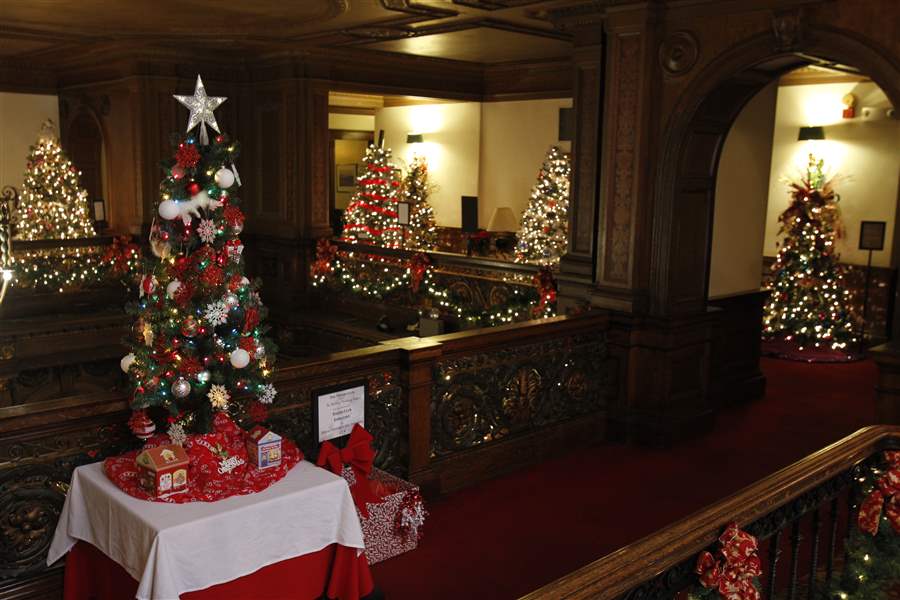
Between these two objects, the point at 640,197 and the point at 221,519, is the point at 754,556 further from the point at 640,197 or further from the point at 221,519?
the point at 640,197

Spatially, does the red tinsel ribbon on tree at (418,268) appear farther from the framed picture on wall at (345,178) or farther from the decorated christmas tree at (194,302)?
the framed picture on wall at (345,178)

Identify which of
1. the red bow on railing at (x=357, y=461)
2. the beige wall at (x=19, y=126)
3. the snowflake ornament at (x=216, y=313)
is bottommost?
the red bow on railing at (x=357, y=461)

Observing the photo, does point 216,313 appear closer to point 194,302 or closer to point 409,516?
point 194,302

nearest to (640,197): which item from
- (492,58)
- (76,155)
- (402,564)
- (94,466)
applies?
(402,564)

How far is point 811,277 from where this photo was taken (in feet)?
34.3

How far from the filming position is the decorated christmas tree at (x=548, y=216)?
9.98m

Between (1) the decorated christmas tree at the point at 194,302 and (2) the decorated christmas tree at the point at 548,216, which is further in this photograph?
(2) the decorated christmas tree at the point at 548,216

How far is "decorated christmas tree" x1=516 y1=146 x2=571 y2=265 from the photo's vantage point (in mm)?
9984

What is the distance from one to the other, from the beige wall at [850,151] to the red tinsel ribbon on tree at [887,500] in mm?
8528

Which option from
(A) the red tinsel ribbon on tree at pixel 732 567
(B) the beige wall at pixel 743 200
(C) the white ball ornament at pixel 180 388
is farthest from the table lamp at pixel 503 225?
(A) the red tinsel ribbon on tree at pixel 732 567

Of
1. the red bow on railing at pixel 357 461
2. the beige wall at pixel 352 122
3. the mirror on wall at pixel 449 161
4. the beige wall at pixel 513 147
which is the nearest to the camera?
the red bow on railing at pixel 357 461

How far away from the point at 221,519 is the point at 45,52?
972 cm

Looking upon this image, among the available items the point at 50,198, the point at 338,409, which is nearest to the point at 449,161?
the point at 50,198

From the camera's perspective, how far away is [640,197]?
21.4 ft
